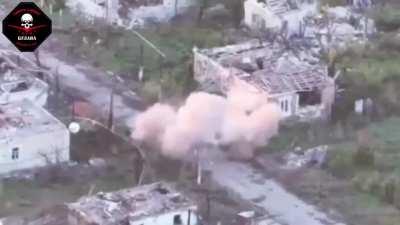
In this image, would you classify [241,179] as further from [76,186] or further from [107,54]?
[107,54]

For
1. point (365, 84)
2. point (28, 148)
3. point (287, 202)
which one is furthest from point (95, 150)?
point (365, 84)

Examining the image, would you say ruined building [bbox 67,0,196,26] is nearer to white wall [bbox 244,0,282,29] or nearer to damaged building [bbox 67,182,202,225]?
white wall [bbox 244,0,282,29]

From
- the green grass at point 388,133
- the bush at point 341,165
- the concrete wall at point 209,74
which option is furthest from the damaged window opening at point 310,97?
the bush at point 341,165

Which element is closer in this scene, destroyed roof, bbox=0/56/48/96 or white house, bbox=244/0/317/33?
destroyed roof, bbox=0/56/48/96

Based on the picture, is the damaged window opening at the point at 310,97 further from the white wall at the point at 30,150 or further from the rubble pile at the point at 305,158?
the white wall at the point at 30,150

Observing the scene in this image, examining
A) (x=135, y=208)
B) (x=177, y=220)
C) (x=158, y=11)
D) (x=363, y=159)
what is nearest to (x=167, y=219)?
(x=177, y=220)

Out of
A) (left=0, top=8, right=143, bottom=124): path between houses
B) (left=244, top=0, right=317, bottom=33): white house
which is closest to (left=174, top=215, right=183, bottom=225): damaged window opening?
(left=0, top=8, right=143, bottom=124): path between houses

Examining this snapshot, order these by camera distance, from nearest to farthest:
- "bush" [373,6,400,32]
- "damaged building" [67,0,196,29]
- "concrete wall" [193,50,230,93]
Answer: "concrete wall" [193,50,230,93], "damaged building" [67,0,196,29], "bush" [373,6,400,32]
